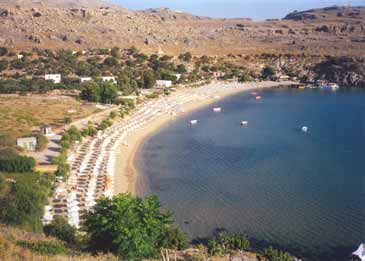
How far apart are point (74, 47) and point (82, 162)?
55.0m

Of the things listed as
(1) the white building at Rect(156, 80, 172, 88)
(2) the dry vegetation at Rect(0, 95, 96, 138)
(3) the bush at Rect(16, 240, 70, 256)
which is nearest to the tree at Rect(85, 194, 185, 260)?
(3) the bush at Rect(16, 240, 70, 256)

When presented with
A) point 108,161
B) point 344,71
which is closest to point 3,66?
point 108,161

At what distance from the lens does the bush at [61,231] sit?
50.7 ft

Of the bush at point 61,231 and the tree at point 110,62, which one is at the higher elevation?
the tree at point 110,62

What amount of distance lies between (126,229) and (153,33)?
8171 cm

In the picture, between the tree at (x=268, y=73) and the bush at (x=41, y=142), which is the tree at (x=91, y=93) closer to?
the bush at (x=41, y=142)

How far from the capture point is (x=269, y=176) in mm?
26578

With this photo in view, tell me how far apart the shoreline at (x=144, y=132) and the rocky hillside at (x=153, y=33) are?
2079 cm

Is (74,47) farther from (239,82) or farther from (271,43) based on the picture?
(271,43)

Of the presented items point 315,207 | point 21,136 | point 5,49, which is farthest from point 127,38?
point 315,207

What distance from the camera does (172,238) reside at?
637 inches

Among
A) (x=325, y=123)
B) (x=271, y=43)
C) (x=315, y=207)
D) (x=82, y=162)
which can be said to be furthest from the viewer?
(x=271, y=43)

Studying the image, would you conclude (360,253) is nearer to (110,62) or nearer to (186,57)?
(110,62)

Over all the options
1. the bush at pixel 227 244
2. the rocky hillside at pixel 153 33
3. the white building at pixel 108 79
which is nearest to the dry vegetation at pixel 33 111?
the white building at pixel 108 79
